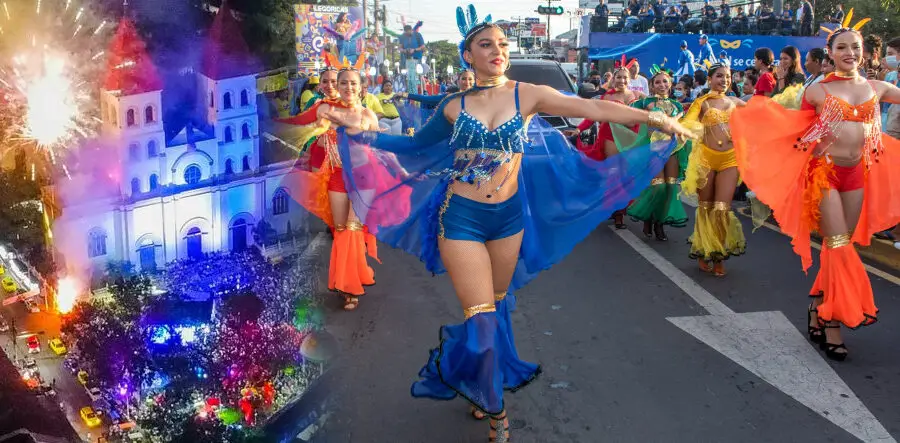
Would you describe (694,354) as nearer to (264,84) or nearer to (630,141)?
(264,84)

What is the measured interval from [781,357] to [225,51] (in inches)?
158

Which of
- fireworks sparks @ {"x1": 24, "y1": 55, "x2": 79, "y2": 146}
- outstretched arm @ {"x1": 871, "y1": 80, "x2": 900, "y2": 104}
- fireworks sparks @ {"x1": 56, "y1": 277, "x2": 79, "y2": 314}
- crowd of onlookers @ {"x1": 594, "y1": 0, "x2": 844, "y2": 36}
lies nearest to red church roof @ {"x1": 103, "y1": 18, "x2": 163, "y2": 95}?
fireworks sparks @ {"x1": 24, "y1": 55, "x2": 79, "y2": 146}

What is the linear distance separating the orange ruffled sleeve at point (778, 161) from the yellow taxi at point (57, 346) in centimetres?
429

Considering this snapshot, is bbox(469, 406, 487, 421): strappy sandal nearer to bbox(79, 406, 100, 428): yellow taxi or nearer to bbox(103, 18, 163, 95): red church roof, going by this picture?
bbox(79, 406, 100, 428): yellow taxi

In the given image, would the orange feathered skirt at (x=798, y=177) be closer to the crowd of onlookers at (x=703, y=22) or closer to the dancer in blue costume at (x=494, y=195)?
the dancer in blue costume at (x=494, y=195)

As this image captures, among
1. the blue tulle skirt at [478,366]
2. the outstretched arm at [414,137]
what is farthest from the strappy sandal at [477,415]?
the outstretched arm at [414,137]

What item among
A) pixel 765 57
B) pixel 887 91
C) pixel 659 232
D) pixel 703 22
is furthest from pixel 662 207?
pixel 703 22

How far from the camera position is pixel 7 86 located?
242cm

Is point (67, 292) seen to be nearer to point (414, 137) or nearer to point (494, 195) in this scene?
point (494, 195)

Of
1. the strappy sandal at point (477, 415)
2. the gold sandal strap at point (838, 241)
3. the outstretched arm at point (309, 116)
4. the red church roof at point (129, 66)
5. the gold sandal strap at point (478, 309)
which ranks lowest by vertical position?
the strappy sandal at point (477, 415)

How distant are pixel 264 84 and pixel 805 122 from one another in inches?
159

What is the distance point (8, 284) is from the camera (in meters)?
2.93

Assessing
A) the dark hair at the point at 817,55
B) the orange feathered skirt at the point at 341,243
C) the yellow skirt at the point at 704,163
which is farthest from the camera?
the dark hair at the point at 817,55

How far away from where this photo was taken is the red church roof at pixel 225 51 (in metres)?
2.63
